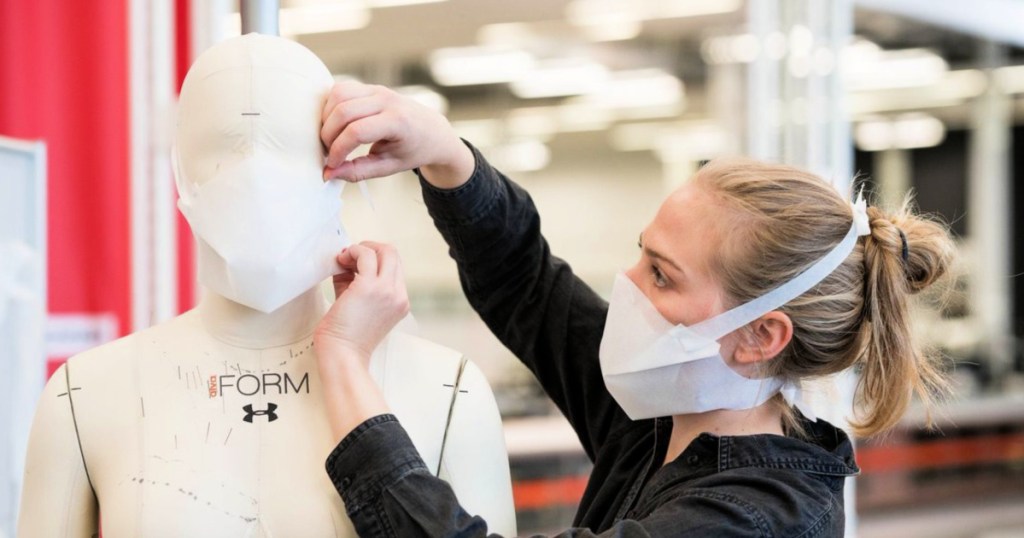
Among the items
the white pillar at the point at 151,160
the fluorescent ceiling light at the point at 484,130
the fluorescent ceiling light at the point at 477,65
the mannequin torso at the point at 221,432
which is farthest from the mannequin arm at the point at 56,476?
the fluorescent ceiling light at the point at 484,130

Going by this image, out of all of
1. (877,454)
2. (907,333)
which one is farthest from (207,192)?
(877,454)

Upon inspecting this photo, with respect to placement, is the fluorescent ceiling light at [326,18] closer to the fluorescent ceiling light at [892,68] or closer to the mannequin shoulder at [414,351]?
the fluorescent ceiling light at [892,68]

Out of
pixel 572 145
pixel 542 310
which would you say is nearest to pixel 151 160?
pixel 542 310

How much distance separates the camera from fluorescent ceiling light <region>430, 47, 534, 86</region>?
656cm

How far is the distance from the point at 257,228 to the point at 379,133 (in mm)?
177

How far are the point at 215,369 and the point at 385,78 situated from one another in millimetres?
5897

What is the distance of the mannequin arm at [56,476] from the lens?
1.19 m

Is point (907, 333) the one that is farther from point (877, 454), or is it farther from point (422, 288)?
point (422, 288)

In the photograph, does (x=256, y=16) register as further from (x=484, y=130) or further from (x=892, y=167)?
(x=892, y=167)

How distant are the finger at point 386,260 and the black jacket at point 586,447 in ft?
0.55

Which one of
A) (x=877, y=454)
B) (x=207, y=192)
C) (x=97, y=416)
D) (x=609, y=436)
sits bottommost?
(x=877, y=454)

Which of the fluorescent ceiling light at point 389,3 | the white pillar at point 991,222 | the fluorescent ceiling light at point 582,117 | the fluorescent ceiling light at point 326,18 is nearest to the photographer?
the fluorescent ceiling light at point 326,18

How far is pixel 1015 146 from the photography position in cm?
855

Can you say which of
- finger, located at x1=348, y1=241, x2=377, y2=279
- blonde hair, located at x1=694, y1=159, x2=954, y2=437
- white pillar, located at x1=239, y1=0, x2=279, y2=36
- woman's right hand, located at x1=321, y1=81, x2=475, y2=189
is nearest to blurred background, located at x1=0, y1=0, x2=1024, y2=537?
white pillar, located at x1=239, y1=0, x2=279, y2=36
